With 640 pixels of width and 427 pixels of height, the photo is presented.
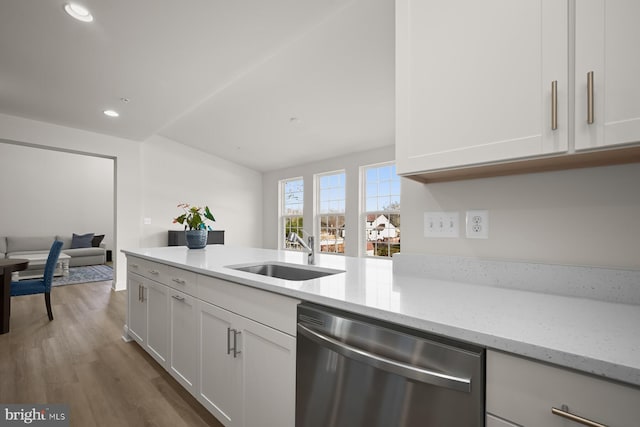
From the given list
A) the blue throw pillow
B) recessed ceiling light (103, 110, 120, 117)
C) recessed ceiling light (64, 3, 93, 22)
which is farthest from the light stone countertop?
the blue throw pillow

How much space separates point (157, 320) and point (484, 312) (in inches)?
83.4

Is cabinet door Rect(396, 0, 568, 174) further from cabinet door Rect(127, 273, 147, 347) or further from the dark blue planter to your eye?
cabinet door Rect(127, 273, 147, 347)

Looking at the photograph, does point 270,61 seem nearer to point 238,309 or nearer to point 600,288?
point 238,309

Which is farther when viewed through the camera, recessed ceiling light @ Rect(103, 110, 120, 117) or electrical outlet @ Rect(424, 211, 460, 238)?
recessed ceiling light @ Rect(103, 110, 120, 117)

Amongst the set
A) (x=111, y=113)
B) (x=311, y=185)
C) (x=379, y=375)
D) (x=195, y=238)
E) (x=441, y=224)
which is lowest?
(x=379, y=375)

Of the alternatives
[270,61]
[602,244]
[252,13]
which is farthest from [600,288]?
[270,61]

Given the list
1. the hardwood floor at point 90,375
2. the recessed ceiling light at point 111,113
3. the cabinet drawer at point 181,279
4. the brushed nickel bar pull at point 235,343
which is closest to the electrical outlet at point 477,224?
the brushed nickel bar pull at point 235,343

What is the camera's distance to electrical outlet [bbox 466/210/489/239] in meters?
1.23

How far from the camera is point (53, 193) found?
7820mm

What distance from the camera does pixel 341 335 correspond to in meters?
0.94

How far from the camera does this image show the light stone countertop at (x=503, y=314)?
23.2 inches

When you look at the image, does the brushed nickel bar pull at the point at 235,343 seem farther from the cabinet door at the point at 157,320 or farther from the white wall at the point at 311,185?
the white wall at the point at 311,185

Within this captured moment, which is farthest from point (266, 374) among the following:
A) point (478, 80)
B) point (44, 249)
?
point (44, 249)

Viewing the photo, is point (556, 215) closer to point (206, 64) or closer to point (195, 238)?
point (195, 238)
